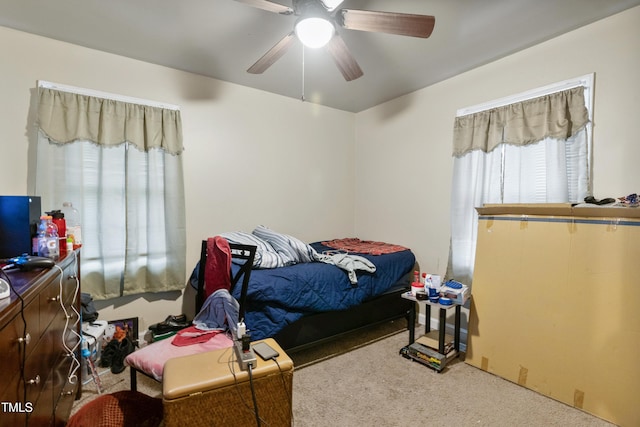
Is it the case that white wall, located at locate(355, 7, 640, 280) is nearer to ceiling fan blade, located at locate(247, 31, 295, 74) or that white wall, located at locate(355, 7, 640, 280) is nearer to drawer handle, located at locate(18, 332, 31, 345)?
ceiling fan blade, located at locate(247, 31, 295, 74)

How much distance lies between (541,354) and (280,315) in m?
1.84

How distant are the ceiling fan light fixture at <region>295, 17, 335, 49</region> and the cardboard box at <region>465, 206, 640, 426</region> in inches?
70.6

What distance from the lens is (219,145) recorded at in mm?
3043

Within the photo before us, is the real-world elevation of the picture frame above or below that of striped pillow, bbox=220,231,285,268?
below

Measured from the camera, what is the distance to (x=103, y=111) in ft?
8.01

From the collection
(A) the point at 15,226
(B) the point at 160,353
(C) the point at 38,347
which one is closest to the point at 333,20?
(A) the point at 15,226

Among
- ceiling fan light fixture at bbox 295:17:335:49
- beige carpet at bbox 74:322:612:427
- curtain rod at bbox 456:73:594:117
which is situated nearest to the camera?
ceiling fan light fixture at bbox 295:17:335:49

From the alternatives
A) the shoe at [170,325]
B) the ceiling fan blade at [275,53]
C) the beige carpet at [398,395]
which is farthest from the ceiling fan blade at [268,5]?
the shoe at [170,325]

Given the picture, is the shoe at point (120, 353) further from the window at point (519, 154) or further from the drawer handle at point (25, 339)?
the window at point (519, 154)

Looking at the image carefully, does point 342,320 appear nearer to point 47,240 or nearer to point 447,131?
point 47,240

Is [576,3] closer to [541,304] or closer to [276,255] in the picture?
[541,304]

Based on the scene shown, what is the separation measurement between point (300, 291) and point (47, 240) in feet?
4.84

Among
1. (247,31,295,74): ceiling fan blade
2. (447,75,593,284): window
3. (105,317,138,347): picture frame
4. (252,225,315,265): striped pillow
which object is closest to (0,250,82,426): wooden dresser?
(105,317,138,347): picture frame

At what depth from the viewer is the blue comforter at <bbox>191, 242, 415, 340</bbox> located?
6.54 ft
